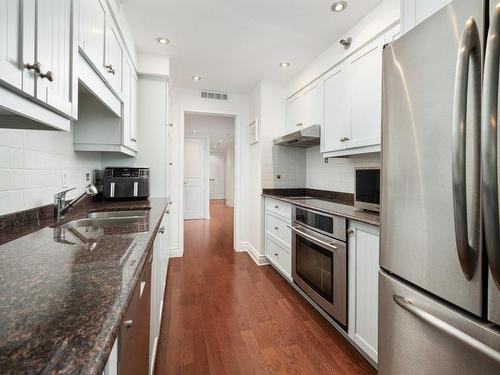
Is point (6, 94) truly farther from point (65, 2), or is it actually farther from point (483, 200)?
point (483, 200)

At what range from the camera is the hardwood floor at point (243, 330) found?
4.91 feet

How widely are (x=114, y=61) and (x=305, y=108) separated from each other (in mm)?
1978

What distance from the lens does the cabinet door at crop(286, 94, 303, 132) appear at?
298 cm

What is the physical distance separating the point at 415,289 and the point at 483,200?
17.0 inches

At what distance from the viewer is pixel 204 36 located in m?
2.24

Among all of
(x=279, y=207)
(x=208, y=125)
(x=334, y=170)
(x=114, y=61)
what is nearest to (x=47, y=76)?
(x=114, y=61)

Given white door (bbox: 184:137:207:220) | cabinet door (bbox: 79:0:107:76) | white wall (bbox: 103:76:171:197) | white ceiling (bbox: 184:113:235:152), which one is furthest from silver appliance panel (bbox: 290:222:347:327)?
white door (bbox: 184:137:207:220)

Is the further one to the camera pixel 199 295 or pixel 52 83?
pixel 199 295

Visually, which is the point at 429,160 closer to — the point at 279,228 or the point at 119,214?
the point at 119,214

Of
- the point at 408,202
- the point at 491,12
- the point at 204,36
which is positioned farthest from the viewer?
the point at 204,36

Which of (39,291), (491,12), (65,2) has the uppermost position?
(65,2)

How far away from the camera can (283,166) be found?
10.8ft

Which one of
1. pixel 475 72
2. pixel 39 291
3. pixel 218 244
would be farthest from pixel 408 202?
pixel 218 244

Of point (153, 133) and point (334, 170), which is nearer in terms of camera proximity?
point (153, 133)
